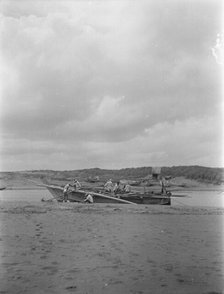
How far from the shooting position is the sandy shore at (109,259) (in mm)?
6992

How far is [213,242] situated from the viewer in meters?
12.0

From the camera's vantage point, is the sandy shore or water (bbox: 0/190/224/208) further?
water (bbox: 0/190/224/208)

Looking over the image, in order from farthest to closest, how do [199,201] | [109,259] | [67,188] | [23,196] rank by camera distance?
[23,196] < [199,201] < [67,188] < [109,259]

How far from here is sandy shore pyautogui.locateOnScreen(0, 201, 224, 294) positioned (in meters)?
6.99

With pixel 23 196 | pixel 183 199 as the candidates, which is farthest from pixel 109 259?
pixel 183 199

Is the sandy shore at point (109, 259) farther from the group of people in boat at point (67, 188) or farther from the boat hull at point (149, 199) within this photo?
the group of people in boat at point (67, 188)

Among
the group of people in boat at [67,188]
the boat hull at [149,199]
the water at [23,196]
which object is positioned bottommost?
the water at [23,196]

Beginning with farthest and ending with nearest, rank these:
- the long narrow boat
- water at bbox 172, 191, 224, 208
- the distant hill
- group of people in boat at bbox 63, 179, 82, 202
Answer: the distant hill < water at bbox 172, 191, 224, 208 < group of people in boat at bbox 63, 179, 82, 202 < the long narrow boat

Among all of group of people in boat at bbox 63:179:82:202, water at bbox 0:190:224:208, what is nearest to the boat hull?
water at bbox 0:190:224:208

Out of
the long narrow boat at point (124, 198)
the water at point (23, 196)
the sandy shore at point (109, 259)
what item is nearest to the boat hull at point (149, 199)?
the long narrow boat at point (124, 198)

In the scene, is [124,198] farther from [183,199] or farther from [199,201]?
[183,199]

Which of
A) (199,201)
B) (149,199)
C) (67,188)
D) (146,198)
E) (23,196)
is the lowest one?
(23,196)

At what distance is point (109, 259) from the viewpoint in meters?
9.16

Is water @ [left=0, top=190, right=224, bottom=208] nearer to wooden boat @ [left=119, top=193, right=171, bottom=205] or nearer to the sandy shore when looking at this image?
wooden boat @ [left=119, top=193, right=171, bottom=205]
